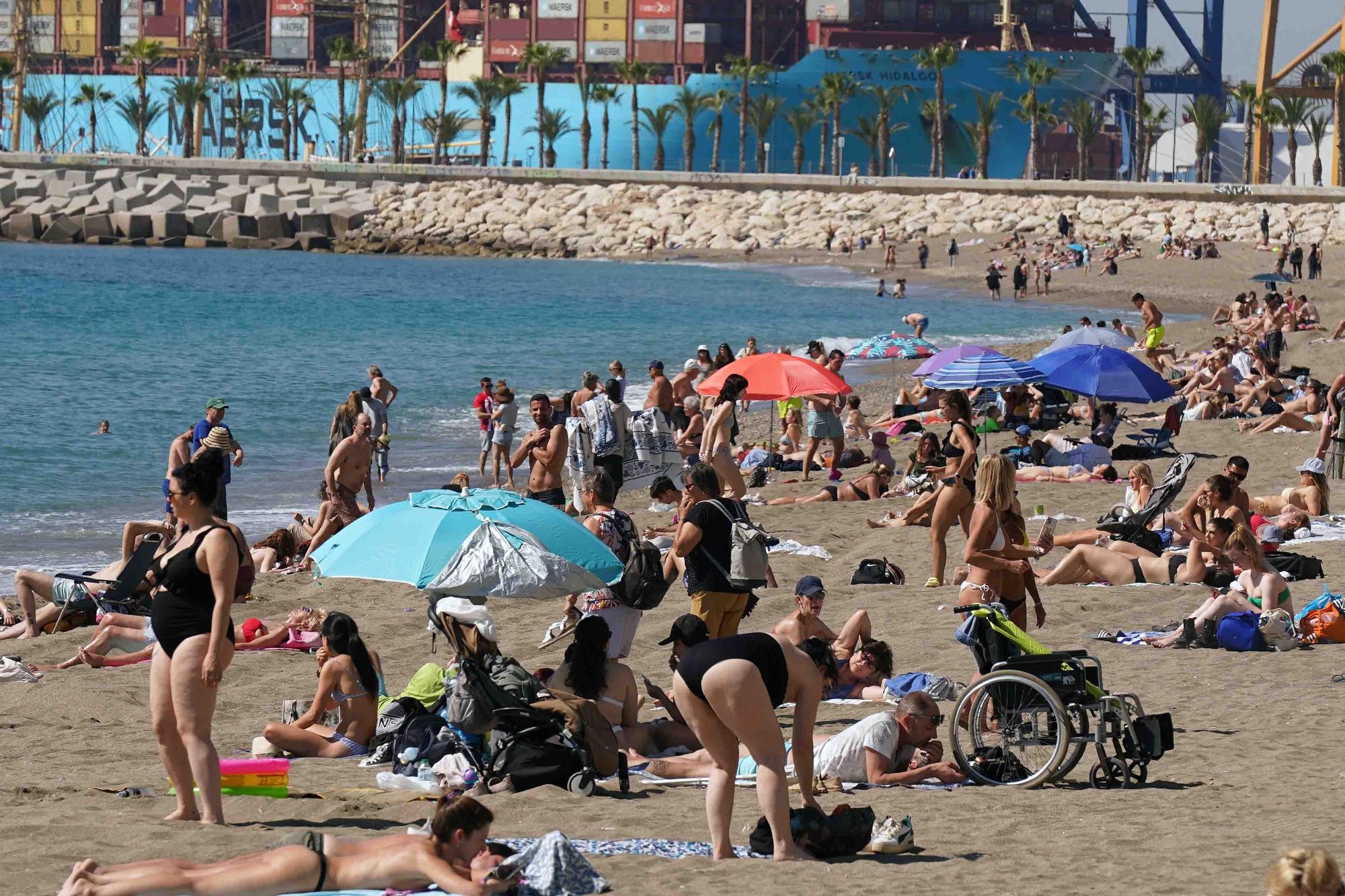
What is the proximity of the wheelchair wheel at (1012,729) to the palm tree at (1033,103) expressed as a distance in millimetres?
74026

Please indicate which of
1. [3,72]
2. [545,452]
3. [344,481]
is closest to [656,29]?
[3,72]

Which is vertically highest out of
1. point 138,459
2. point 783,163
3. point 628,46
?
point 628,46

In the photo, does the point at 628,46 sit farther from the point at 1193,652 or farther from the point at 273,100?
the point at 1193,652

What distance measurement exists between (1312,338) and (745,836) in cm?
2433

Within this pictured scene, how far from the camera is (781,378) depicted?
16.3 meters

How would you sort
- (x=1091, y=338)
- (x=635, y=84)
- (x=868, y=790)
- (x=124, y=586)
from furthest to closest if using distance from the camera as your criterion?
(x=635, y=84)
(x=1091, y=338)
(x=124, y=586)
(x=868, y=790)

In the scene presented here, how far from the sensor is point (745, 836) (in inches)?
250

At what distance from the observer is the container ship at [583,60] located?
313 feet

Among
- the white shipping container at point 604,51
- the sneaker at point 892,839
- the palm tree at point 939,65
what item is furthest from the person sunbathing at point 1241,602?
the white shipping container at point 604,51

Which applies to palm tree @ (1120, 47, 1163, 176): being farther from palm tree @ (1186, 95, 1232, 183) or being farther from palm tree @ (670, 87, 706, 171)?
palm tree @ (670, 87, 706, 171)

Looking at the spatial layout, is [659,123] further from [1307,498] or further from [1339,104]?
[1307,498]

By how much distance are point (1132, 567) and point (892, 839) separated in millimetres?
5734

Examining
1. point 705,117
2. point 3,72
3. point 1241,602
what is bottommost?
point 1241,602

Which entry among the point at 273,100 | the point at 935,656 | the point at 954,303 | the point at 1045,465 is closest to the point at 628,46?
the point at 273,100
